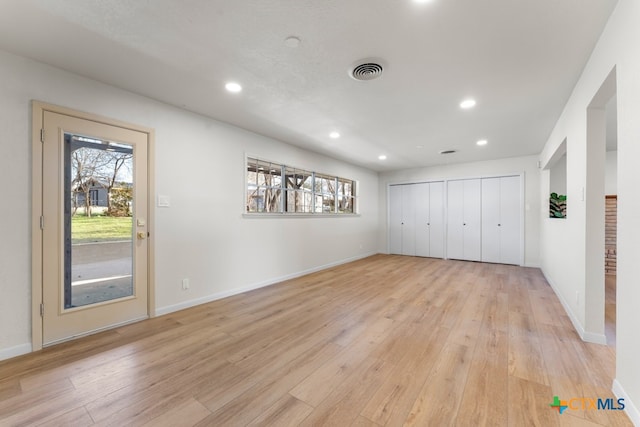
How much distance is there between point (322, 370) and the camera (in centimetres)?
198

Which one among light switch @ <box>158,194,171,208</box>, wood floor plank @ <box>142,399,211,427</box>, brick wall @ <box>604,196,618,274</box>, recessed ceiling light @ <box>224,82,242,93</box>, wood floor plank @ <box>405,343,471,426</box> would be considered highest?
recessed ceiling light @ <box>224,82,242,93</box>

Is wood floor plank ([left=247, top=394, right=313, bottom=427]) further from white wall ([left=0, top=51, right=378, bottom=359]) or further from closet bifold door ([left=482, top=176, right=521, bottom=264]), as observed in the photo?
closet bifold door ([left=482, top=176, right=521, bottom=264])

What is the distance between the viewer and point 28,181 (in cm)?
225

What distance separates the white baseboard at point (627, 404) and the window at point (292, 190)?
404 centimetres

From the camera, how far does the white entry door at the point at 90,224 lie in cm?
236

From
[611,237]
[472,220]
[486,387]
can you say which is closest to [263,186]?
[486,387]

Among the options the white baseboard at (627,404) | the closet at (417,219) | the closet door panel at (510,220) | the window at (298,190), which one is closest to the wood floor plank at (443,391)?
the white baseboard at (627,404)

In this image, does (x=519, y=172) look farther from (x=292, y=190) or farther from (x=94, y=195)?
(x=94, y=195)

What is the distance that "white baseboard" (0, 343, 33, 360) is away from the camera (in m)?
2.11

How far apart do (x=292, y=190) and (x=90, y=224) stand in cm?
301

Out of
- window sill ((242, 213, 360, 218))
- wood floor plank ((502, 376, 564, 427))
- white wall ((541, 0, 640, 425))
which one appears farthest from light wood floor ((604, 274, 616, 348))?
window sill ((242, 213, 360, 218))

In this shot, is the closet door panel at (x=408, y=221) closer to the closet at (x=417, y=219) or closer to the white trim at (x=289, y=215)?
the closet at (x=417, y=219)

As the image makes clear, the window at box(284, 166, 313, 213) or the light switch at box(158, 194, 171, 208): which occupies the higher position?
the window at box(284, 166, 313, 213)

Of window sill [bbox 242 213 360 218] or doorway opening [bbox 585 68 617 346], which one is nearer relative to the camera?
doorway opening [bbox 585 68 617 346]
